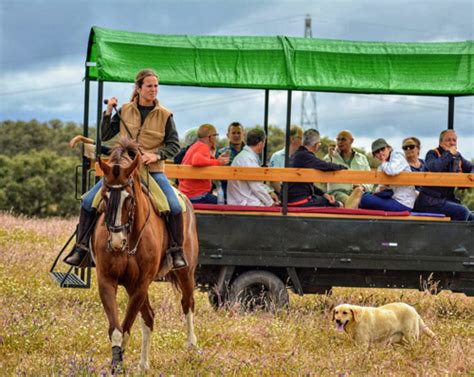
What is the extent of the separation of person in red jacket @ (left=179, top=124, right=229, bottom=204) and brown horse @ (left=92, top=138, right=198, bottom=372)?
225 cm

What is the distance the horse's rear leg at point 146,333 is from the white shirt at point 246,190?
2.78 metres

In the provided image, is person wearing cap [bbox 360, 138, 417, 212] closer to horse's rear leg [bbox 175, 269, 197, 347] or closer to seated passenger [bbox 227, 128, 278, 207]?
seated passenger [bbox 227, 128, 278, 207]

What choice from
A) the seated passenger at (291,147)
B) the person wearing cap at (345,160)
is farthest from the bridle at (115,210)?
the person wearing cap at (345,160)

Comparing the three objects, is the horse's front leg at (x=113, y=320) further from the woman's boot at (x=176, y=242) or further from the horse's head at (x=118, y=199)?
the woman's boot at (x=176, y=242)

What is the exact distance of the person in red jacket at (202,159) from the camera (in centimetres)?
1052

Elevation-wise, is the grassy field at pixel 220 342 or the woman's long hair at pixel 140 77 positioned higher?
the woman's long hair at pixel 140 77

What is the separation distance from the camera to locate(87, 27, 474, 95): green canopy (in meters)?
10.4

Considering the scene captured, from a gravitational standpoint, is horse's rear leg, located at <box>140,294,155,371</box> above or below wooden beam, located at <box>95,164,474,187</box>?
below

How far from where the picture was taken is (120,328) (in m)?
7.38

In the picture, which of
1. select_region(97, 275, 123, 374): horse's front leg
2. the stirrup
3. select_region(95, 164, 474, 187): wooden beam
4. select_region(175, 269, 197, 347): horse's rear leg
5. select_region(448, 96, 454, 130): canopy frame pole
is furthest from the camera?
select_region(448, 96, 454, 130): canopy frame pole

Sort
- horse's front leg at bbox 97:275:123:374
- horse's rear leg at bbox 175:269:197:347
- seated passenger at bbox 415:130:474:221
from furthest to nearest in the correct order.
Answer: seated passenger at bbox 415:130:474:221 < horse's rear leg at bbox 175:269:197:347 < horse's front leg at bbox 97:275:123:374

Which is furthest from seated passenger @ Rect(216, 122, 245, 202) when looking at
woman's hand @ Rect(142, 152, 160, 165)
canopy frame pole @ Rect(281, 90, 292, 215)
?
woman's hand @ Rect(142, 152, 160, 165)

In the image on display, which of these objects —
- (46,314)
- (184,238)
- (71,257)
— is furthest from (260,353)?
(46,314)

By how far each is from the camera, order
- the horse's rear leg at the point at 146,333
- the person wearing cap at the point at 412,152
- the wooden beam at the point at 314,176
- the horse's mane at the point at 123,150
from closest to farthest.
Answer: the horse's mane at the point at 123,150
the horse's rear leg at the point at 146,333
the wooden beam at the point at 314,176
the person wearing cap at the point at 412,152
